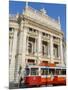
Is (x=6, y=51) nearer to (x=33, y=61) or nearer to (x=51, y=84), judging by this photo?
(x=33, y=61)

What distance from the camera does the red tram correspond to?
169cm

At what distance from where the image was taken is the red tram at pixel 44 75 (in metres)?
1.69

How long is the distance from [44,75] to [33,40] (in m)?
0.23

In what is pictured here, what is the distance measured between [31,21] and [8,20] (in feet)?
0.54

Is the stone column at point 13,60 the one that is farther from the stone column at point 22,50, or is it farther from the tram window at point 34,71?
the tram window at point 34,71

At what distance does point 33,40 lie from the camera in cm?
172

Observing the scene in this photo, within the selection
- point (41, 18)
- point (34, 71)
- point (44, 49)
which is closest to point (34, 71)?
point (34, 71)

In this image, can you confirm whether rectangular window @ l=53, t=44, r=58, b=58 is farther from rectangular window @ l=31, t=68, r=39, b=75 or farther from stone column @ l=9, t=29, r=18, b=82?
stone column @ l=9, t=29, r=18, b=82

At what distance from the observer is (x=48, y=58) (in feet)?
5.76

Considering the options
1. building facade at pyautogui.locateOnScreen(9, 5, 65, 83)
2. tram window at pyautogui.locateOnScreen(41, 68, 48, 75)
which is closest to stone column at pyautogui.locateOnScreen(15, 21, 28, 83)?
building facade at pyautogui.locateOnScreen(9, 5, 65, 83)

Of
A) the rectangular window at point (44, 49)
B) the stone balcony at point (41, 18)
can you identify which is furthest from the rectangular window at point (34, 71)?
the stone balcony at point (41, 18)

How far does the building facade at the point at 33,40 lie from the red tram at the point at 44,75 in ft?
0.12

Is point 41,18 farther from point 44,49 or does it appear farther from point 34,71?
point 34,71

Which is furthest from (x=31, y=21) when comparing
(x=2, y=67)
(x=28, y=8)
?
(x=2, y=67)
